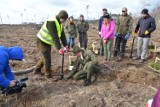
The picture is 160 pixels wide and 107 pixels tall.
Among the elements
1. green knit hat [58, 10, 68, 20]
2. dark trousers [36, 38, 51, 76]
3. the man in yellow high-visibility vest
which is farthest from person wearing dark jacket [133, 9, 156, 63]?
dark trousers [36, 38, 51, 76]

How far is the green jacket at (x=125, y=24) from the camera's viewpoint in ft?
28.5

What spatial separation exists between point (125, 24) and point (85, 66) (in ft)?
10.6

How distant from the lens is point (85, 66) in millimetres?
6246

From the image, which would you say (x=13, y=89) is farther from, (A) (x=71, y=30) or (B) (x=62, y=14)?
(A) (x=71, y=30)

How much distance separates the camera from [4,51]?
4.54 metres

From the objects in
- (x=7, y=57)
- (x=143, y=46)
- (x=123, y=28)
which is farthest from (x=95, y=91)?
(x=123, y=28)

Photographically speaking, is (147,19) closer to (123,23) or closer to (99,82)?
(123,23)

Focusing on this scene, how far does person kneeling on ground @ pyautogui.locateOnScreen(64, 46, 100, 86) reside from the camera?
6105mm

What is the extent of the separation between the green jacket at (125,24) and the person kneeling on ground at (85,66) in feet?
9.47

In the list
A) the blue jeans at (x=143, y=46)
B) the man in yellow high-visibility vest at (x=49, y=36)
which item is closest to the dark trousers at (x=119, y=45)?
the blue jeans at (x=143, y=46)

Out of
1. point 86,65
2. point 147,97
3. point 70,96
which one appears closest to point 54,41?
point 86,65

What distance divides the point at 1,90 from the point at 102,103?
2.19 meters

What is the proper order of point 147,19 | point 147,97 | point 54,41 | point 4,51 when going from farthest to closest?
point 147,19
point 54,41
point 147,97
point 4,51

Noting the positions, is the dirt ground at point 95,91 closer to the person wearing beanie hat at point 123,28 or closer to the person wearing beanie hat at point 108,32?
the person wearing beanie hat at point 108,32
